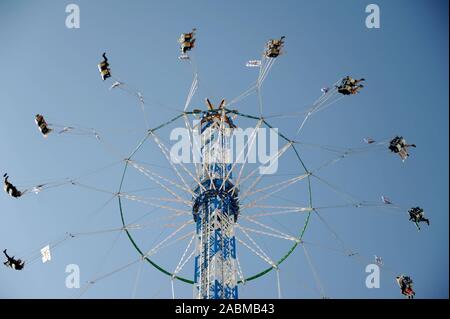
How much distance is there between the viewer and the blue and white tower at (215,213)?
101ft

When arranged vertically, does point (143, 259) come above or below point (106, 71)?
below

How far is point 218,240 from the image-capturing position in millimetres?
32594

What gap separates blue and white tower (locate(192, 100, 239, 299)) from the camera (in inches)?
1211

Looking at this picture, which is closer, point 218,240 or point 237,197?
point 218,240

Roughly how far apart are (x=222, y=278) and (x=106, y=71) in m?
17.4

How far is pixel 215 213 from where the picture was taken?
33250 mm

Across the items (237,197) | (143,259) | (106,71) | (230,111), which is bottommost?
(143,259)

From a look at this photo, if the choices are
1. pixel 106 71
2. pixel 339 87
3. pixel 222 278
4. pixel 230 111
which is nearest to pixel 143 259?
pixel 222 278
